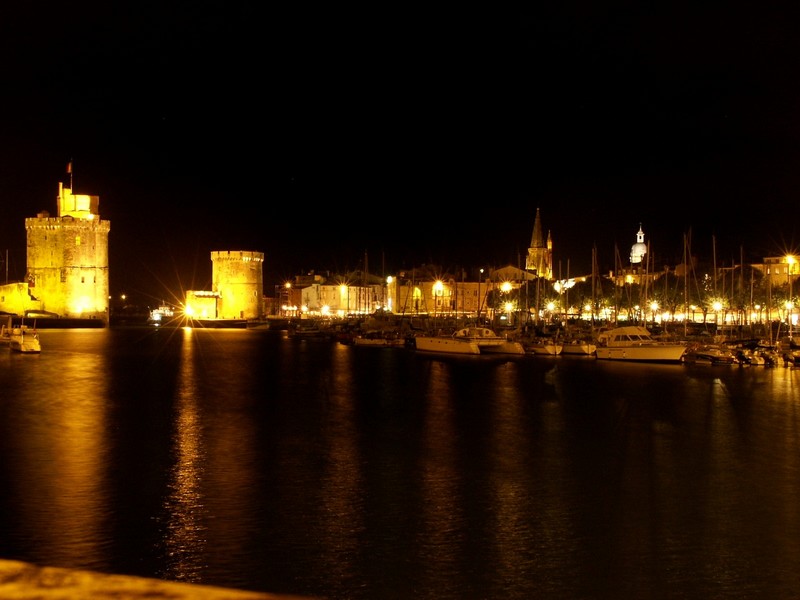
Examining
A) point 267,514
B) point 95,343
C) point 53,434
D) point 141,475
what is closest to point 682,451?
point 267,514

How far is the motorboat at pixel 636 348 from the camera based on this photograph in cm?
2634

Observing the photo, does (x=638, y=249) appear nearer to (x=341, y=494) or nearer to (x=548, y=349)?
(x=548, y=349)

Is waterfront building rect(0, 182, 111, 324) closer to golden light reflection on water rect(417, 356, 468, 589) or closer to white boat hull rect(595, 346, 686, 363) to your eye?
white boat hull rect(595, 346, 686, 363)

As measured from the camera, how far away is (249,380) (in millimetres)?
21000

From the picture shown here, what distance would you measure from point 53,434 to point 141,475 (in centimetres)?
351

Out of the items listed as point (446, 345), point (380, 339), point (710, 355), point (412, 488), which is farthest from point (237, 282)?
point (412, 488)

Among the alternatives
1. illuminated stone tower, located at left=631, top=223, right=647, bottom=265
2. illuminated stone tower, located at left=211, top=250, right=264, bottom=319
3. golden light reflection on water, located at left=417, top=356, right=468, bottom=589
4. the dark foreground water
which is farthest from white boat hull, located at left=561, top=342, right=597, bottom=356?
illuminated stone tower, located at left=631, top=223, right=647, bottom=265

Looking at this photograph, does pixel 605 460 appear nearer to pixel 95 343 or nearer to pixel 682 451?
pixel 682 451

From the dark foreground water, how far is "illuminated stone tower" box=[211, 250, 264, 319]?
38120 millimetres

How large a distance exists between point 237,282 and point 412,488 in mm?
49289

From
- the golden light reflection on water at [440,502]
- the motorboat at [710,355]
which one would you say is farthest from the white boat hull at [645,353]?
the golden light reflection on water at [440,502]

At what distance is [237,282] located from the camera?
57094 millimetres

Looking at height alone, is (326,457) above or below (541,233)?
below

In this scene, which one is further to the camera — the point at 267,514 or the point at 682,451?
the point at 682,451
